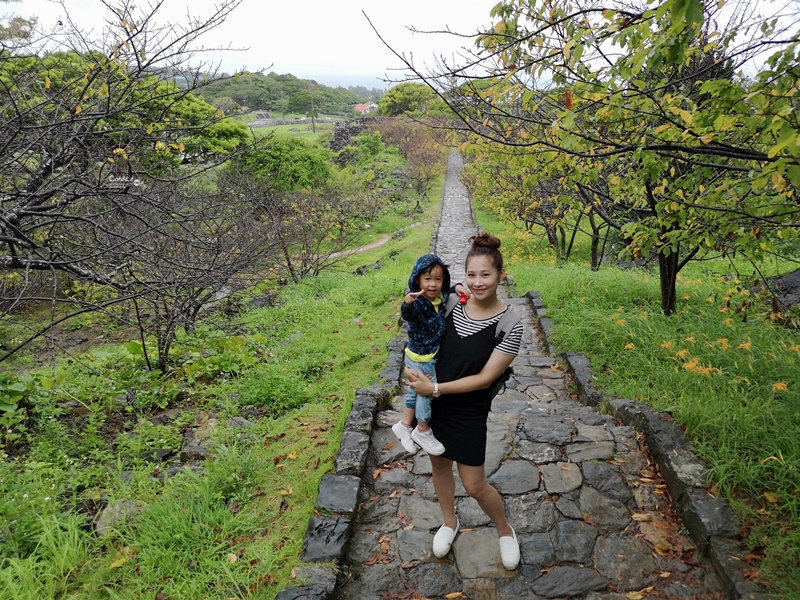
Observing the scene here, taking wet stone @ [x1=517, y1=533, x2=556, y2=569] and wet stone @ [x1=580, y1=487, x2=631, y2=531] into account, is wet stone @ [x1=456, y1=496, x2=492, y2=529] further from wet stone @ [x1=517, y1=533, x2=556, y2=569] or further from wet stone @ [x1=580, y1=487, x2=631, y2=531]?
wet stone @ [x1=580, y1=487, x2=631, y2=531]

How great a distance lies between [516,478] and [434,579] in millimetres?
1127

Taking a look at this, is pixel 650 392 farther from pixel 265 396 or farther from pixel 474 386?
pixel 265 396

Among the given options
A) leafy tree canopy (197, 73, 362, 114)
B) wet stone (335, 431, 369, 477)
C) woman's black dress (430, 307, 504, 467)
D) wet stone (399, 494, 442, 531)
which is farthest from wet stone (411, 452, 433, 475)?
leafy tree canopy (197, 73, 362, 114)

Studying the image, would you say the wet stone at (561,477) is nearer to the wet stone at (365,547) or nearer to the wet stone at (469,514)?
the wet stone at (469,514)

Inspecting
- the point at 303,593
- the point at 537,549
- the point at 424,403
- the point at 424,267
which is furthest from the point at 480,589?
the point at 424,267

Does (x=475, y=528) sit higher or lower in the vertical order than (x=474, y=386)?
lower

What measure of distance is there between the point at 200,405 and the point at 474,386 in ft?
15.3

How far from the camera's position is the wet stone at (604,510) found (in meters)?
3.16

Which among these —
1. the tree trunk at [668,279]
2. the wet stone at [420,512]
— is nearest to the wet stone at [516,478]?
the wet stone at [420,512]

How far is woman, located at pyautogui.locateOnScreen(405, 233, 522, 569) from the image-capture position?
2520mm

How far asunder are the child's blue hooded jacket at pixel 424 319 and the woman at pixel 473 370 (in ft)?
0.20

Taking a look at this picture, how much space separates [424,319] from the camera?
2.75 meters

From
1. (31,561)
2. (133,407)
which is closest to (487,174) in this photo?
(133,407)

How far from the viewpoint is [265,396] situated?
5.61 meters
